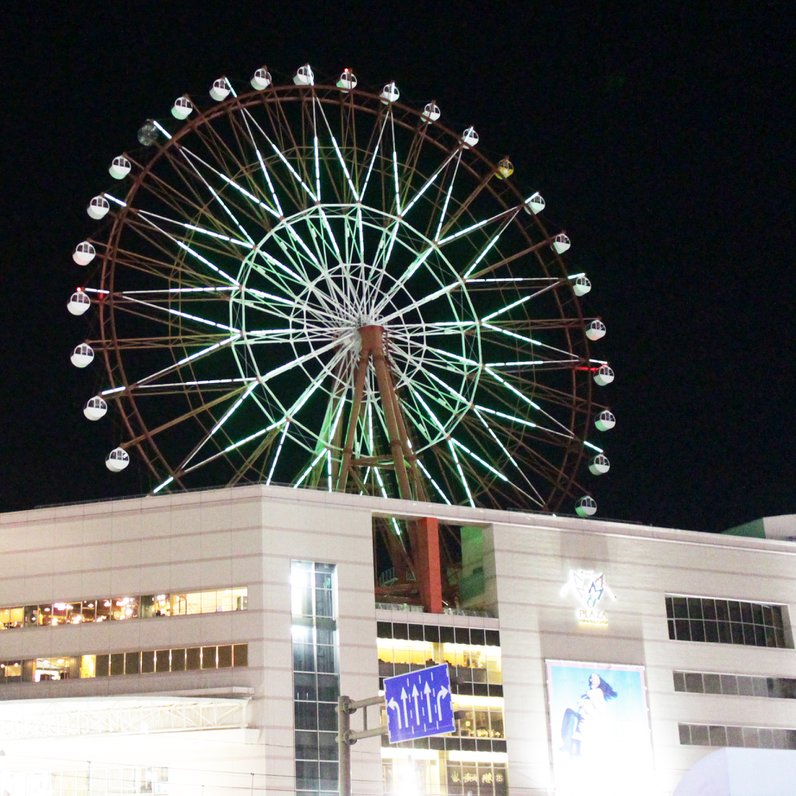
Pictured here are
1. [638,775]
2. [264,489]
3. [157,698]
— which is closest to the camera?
[157,698]

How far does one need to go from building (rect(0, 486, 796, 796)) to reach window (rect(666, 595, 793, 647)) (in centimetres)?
16

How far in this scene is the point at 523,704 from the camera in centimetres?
5791

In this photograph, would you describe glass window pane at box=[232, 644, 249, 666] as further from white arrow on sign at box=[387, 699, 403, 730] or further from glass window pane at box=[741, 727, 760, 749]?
glass window pane at box=[741, 727, 760, 749]

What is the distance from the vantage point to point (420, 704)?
30.3 meters

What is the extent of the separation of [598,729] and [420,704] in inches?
1211

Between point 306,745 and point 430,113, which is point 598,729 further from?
point 430,113

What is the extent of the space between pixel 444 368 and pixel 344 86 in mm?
13243

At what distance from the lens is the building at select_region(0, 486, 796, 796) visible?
172ft

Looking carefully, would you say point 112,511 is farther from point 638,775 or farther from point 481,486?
point 638,775

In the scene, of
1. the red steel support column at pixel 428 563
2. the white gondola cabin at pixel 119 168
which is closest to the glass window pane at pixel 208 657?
the red steel support column at pixel 428 563

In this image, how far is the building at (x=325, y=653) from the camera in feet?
172

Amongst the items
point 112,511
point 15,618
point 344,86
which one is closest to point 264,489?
point 112,511

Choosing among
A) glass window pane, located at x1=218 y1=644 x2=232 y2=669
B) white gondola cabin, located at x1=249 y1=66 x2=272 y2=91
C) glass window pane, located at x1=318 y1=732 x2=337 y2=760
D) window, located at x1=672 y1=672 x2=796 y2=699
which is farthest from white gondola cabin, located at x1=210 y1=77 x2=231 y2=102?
window, located at x1=672 y1=672 x2=796 y2=699

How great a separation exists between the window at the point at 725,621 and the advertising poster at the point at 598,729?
3.74 metres
